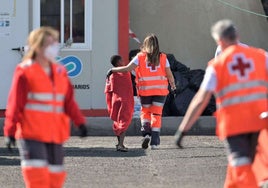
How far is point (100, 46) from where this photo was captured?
15.1m

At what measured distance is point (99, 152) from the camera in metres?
12.2

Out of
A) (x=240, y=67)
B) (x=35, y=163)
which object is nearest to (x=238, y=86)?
(x=240, y=67)

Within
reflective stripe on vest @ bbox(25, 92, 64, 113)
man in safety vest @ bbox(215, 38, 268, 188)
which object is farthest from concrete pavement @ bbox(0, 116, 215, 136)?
reflective stripe on vest @ bbox(25, 92, 64, 113)

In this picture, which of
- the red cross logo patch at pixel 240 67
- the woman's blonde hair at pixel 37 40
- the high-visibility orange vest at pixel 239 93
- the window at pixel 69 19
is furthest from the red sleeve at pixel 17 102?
the window at pixel 69 19

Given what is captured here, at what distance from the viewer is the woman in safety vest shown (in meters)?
12.2

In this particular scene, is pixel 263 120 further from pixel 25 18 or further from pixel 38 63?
pixel 25 18

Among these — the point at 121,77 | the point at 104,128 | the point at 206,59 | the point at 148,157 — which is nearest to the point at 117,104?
the point at 121,77

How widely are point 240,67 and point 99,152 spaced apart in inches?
220

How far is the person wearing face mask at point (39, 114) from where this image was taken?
22.4 feet

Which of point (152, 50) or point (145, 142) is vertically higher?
point (152, 50)

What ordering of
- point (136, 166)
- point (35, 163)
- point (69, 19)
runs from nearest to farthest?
1. point (35, 163)
2. point (136, 166)
3. point (69, 19)

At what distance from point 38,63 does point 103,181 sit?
9.48ft

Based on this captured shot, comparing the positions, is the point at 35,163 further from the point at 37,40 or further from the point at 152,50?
the point at 152,50

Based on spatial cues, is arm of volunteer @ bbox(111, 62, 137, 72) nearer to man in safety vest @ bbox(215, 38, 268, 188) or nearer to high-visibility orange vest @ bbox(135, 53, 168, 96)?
high-visibility orange vest @ bbox(135, 53, 168, 96)
